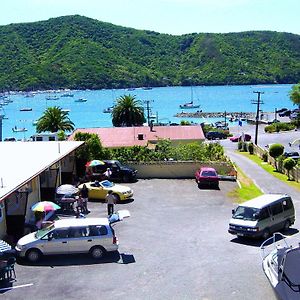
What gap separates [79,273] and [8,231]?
6.29m

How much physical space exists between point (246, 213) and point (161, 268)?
6.27 meters

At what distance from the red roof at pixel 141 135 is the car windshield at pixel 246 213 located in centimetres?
2763

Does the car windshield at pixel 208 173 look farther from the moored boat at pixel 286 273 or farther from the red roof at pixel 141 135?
the moored boat at pixel 286 273

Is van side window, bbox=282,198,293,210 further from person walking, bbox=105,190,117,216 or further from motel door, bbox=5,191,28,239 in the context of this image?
motel door, bbox=5,191,28,239

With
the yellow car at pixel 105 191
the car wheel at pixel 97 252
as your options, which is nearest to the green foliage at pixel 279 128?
the yellow car at pixel 105 191

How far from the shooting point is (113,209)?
92.6ft

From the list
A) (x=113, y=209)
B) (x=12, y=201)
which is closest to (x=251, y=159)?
(x=113, y=209)

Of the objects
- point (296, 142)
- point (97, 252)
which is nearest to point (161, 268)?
point (97, 252)

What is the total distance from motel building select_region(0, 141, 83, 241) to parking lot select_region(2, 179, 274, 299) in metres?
3.51

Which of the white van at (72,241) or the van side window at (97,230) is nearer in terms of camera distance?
the white van at (72,241)

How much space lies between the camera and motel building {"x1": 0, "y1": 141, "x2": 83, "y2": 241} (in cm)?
2343

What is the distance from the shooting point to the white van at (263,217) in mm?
23297

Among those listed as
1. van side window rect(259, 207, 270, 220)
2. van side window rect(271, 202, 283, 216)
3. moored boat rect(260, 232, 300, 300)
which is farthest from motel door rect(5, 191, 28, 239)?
moored boat rect(260, 232, 300, 300)

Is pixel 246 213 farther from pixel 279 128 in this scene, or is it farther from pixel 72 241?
pixel 279 128
